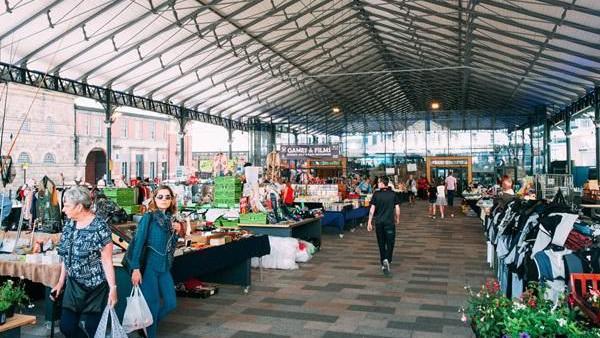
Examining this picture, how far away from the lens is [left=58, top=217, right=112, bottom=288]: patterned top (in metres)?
3.06

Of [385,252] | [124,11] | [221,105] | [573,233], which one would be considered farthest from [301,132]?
[573,233]

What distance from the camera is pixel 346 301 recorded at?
18.1 feet

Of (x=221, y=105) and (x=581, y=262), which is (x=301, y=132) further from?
(x=581, y=262)

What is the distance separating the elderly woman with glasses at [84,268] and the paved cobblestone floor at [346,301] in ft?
4.32

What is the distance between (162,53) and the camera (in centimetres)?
1487

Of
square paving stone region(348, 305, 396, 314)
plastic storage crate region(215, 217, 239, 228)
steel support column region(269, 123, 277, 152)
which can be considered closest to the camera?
square paving stone region(348, 305, 396, 314)

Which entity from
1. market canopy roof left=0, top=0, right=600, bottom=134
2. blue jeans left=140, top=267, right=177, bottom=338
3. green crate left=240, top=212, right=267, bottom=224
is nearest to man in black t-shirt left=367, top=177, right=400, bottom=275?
green crate left=240, top=212, right=267, bottom=224

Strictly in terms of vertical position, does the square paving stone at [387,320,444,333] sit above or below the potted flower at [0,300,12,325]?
below

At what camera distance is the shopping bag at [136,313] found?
345 centimetres

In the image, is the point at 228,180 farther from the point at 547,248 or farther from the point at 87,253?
the point at 547,248

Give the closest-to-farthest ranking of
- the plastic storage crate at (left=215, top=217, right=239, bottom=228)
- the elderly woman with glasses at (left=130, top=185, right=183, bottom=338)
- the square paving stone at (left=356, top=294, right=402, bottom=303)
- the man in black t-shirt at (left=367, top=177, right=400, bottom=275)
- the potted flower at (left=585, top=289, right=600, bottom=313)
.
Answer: the potted flower at (left=585, top=289, right=600, bottom=313)
the elderly woman with glasses at (left=130, top=185, right=183, bottom=338)
the square paving stone at (left=356, top=294, right=402, bottom=303)
the man in black t-shirt at (left=367, top=177, right=400, bottom=275)
the plastic storage crate at (left=215, top=217, right=239, bottom=228)

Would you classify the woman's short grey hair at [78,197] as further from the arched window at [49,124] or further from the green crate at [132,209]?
the arched window at [49,124]

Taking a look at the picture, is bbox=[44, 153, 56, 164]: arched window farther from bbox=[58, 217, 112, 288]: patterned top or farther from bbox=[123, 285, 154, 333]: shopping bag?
bbox=[58, 217, 112, 288]: patterned top

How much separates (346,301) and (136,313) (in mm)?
2653
